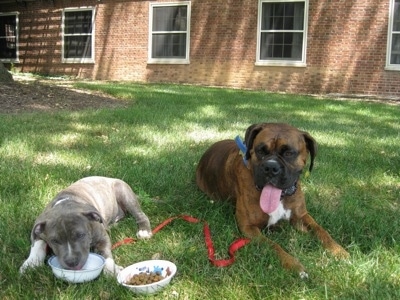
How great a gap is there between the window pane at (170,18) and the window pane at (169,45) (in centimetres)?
28

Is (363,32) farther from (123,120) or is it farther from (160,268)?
(160,268)

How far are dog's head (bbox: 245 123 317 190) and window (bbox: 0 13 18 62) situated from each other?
67.9ft

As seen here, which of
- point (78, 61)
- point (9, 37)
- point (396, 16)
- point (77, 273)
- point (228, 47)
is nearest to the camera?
point (77, 273)

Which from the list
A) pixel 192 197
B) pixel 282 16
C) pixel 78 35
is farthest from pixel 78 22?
pixel 192 197

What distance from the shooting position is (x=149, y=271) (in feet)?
9.02

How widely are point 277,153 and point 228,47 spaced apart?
45.2 feet

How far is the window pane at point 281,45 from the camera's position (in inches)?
622

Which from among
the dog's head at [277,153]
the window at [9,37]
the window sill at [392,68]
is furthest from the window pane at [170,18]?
the dog's head at [277,153]

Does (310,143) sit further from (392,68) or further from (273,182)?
(392,68)

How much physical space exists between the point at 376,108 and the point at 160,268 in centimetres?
931

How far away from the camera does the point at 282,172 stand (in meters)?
3.27

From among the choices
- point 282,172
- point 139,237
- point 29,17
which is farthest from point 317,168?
point 29,17

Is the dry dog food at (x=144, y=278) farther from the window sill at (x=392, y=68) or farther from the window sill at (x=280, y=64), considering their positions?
the window sill at (x=280, y=64)

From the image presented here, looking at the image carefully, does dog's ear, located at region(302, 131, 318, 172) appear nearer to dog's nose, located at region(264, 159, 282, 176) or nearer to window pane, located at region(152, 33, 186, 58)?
dog's nose, located at region(264, 159, 282, 176)
